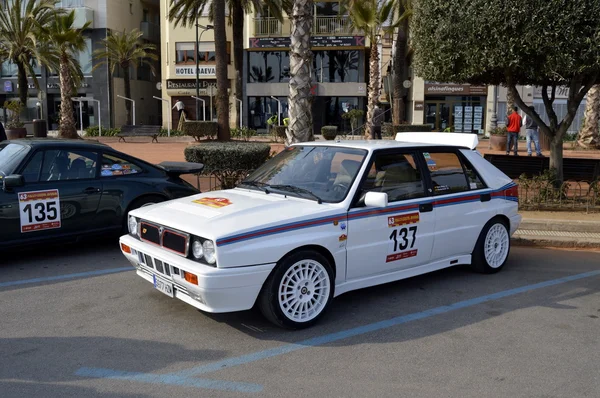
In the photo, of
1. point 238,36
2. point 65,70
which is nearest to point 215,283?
point 65,70

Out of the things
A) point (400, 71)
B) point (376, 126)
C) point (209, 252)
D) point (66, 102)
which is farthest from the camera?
point (66, 102)

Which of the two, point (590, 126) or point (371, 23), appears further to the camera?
point (371, 23)

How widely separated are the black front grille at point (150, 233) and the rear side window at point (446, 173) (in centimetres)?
278

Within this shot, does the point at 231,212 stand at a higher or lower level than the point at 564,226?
higher

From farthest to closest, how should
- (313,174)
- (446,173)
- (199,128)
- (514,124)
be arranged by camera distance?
1. (199,128)
2. (514,124)
3. (446,173)
4. (313,174)

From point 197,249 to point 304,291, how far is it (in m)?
0.97

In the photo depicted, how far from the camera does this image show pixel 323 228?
16.7 ft

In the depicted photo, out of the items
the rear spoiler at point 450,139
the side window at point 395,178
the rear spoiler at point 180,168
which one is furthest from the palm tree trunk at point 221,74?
the side window at point 395,178

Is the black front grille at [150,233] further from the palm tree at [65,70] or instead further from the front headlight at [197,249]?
the palm tree at [65,70]

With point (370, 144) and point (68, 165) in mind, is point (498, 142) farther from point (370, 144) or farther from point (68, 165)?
point (68, 165)

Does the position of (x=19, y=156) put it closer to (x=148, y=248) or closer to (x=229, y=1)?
(x=148, y=248)

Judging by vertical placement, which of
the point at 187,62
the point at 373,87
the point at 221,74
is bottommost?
the point at 373,87

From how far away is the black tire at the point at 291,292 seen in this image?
4.81 m

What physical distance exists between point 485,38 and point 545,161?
3947mm
